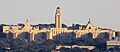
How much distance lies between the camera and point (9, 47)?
99.1 metres

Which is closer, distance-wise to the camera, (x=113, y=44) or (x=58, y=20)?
(x=113, y=44)

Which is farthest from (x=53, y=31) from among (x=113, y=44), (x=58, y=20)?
(x=113, y=44)

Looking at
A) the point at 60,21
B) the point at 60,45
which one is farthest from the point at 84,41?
the point at 60,21

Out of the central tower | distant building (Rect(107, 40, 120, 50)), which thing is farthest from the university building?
distant building (Rect(107, 40, 120, 50))

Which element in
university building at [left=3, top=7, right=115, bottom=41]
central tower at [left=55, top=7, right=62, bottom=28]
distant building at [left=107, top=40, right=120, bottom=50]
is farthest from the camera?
central tower at [left=55, top=7, right=62, bottom=28]

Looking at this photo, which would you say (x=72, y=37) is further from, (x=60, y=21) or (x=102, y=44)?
(x=102, y=44)

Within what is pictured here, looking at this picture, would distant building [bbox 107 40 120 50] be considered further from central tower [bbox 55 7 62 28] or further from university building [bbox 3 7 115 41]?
central tower [bbox 55 7 62 28]

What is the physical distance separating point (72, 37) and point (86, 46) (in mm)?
18604

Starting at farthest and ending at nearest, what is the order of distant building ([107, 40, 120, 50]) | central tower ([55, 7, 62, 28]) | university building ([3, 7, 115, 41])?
central tower ([55, 7, 62, 28])
university building ([3, 7, 115, 41])
distant building ([107, 40, 120, 50])

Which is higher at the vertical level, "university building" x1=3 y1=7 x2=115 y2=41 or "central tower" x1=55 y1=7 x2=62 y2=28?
"central tower" x1=55 y1=7 x2=62 y2=28

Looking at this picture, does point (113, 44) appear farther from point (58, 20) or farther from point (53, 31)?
point (58, 20)

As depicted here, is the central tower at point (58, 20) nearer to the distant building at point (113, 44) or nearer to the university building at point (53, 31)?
the university building at point (53, 31)

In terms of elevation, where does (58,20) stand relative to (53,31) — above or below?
above

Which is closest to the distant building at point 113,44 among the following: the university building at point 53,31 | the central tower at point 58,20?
the university building at point 53,31
